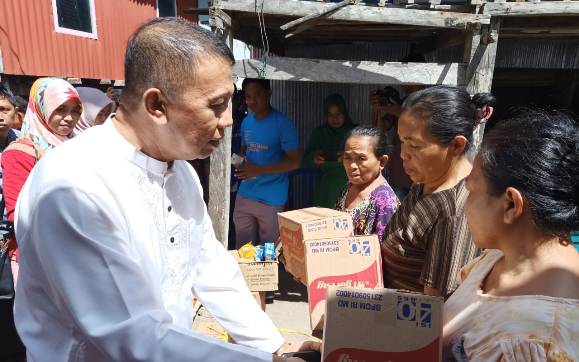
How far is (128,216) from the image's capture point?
1155mm

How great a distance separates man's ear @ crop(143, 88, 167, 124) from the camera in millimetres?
1132

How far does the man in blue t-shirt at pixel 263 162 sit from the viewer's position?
3.90m

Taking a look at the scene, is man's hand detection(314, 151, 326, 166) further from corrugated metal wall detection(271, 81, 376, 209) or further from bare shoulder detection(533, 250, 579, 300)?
bare shoulder detection(533, 250, 579, 300)

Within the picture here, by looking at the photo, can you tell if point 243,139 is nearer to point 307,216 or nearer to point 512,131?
point 307,216

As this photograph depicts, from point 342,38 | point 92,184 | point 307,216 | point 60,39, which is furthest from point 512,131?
point 60,39

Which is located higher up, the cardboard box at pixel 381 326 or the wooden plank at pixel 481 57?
the wooden plank at pixel 481 57

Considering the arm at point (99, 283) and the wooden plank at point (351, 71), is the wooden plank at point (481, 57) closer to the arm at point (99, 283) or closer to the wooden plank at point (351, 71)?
the wooden plank at point (351, 71)

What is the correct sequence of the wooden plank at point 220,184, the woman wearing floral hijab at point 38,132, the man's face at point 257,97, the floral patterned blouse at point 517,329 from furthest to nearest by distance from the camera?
the man's face at point 257,97 → the wooden plank at point 220,184 → the woman wearing floral hijab at point 38,132 → the floral patterned blouse at point 517,329

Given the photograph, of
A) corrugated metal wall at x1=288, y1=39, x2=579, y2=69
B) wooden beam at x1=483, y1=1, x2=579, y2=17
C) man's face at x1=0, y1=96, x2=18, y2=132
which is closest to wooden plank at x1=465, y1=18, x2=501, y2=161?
wooden beam at x1=483, y1=1, x2=579, y2=17

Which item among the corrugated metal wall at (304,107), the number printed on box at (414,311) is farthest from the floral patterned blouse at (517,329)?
the corrugated metal wall at (304,107)

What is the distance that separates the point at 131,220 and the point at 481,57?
3319 mm

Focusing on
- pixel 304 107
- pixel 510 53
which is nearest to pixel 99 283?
pixel 304 107

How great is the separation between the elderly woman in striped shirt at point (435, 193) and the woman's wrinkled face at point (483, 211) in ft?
1.28

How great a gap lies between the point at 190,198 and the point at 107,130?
0.39 metres
